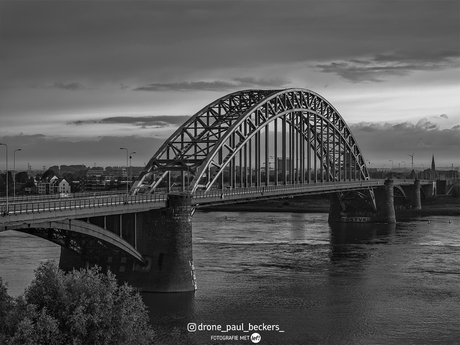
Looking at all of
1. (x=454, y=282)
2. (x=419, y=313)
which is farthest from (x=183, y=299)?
(x=454, y=282)

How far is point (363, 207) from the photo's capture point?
129 m

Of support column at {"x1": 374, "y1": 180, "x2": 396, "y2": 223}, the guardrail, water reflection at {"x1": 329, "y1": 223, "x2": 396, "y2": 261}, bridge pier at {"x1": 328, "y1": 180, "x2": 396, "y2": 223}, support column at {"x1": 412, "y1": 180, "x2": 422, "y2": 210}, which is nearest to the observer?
the guardrail

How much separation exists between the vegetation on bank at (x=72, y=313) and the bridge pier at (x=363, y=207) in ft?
307

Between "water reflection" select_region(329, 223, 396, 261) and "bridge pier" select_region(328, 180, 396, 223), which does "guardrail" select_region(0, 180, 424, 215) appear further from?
"bridge pier" select_region(328, 180, 396, 223)

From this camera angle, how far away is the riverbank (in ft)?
489

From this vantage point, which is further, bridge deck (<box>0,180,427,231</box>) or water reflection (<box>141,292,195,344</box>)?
water reflection (<box>141,292,195,344</box>)

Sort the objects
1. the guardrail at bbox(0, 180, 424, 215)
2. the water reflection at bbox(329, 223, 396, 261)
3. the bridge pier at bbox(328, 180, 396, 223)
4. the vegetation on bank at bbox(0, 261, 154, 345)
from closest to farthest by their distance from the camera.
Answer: the vegetation on bank at bbox(0, 261, 154, 345) < the guardrail at bbox(0, 180, 424, 215) < the water reflection at bbox(329, 223, 396, 261) < the bridge pier at bbox(328, 180, 396, 223)

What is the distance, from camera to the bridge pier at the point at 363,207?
411 ft

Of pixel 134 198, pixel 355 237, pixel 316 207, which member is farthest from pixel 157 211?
pixel 316 207

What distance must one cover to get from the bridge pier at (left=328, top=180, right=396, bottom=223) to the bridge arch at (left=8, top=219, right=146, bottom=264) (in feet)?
250

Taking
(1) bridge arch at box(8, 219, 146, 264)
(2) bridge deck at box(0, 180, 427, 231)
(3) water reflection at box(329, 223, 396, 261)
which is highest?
(2) bridge deck at box(0, 180, 427, 231)

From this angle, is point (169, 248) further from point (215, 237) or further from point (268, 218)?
point (268, 218)

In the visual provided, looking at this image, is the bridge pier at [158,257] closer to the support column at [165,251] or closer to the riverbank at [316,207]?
the support column at [165,251]

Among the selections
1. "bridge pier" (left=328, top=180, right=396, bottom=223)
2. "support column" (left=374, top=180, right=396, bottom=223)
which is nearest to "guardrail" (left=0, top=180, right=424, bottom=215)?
"bridge pier" (left=328, top=180, right=396, bottom=223)
